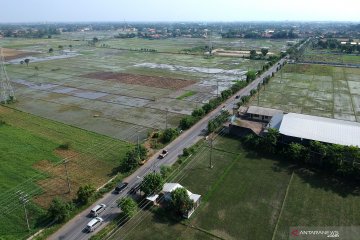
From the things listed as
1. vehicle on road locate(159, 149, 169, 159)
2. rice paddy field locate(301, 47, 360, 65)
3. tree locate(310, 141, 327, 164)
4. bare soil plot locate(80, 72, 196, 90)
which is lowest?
vehicle on road locate(159, 149, 169, 159)

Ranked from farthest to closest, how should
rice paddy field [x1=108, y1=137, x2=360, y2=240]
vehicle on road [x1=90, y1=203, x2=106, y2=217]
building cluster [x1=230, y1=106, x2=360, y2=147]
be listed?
building cluster [x1=230, y1=106, x2=360, y2=147] < vehicle on road [x1=90, y1=203, x2=106, y2=217] < rice paddy field [x1=108, y1=137, x2=360, y2=240]

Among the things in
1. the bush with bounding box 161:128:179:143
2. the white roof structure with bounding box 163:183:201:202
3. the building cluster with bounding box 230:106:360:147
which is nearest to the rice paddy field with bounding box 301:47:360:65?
the building cluster with bounding box 230:106:360:147

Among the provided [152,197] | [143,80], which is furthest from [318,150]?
[143,80]

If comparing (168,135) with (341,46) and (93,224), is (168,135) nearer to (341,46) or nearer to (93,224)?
(93,224)

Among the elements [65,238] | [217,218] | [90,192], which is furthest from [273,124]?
[65,238]

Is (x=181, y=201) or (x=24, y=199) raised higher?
(x=181, y=201)

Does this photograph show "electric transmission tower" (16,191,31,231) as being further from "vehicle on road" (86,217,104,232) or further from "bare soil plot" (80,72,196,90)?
"bare soil plot" (80,72,196,90)

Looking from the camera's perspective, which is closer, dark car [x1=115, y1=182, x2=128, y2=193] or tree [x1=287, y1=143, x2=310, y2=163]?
dark car [x1=115, y1=182, x2=128, y2=193]
